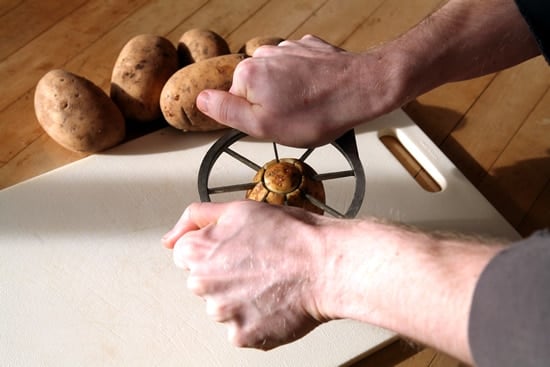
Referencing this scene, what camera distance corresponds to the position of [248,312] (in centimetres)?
59

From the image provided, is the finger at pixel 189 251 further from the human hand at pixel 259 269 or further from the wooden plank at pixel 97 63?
the wooden plank at pixel 97 63

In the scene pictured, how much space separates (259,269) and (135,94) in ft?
1.95

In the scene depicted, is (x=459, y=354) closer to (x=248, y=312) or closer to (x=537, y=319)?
(x=537, y=319)

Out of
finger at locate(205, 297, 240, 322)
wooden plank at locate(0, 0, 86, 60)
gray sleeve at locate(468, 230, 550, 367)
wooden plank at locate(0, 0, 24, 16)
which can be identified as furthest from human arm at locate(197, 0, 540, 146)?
wooden plank at locate(0, 0, 24, 16)

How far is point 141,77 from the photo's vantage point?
41.9 inches

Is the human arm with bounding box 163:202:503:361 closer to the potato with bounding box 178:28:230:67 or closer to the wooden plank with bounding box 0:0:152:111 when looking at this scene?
the potato with bounding box 178:28:230:67

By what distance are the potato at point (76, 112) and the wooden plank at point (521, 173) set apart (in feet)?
2.23

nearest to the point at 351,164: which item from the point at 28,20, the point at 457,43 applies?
the point at 457,43

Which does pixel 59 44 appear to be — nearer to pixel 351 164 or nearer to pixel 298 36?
pixel 298 36

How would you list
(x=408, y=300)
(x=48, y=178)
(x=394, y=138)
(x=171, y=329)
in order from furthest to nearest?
(x=394, y=138), (x=48, y=178), (x=171, y=329), (x=408, y=300)

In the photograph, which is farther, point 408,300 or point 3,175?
point 3,175

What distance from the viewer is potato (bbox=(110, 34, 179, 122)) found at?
1.07 meters

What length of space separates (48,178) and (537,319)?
86 cm

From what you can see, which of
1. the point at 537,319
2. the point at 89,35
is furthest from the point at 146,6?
the point at 537,319
